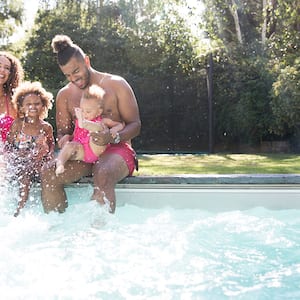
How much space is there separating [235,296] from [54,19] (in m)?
12.1

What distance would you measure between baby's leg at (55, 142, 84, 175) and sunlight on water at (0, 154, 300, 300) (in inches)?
12.0

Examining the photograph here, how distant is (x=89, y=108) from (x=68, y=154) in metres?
0.33

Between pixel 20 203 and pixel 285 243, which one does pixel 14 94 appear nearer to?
pixel 20 203

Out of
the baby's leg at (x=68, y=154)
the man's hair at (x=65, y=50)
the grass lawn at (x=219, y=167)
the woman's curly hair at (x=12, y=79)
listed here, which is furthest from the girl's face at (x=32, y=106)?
the grass lawn at (x=219, y=167)

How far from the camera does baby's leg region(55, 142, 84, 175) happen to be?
2.94m

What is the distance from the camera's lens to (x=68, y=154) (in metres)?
3.01

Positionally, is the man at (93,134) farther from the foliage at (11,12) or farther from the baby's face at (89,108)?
the foliage at (11,12)

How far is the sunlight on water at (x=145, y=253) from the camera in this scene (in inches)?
75.0

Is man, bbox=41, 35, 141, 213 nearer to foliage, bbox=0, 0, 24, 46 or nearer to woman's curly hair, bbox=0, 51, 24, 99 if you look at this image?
woman's curly hair, bbox=0, 51, 24, 99

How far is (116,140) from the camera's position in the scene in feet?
10.1

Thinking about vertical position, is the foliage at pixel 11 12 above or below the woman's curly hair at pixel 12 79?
above

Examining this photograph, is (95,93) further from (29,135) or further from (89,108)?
(29,135)

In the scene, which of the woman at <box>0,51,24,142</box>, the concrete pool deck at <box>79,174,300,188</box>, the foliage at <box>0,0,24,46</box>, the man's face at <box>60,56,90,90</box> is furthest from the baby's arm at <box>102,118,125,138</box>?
the foliage at <box>0,0,24,46</box>

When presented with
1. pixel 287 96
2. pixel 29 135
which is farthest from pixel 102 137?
pixel 287 96
